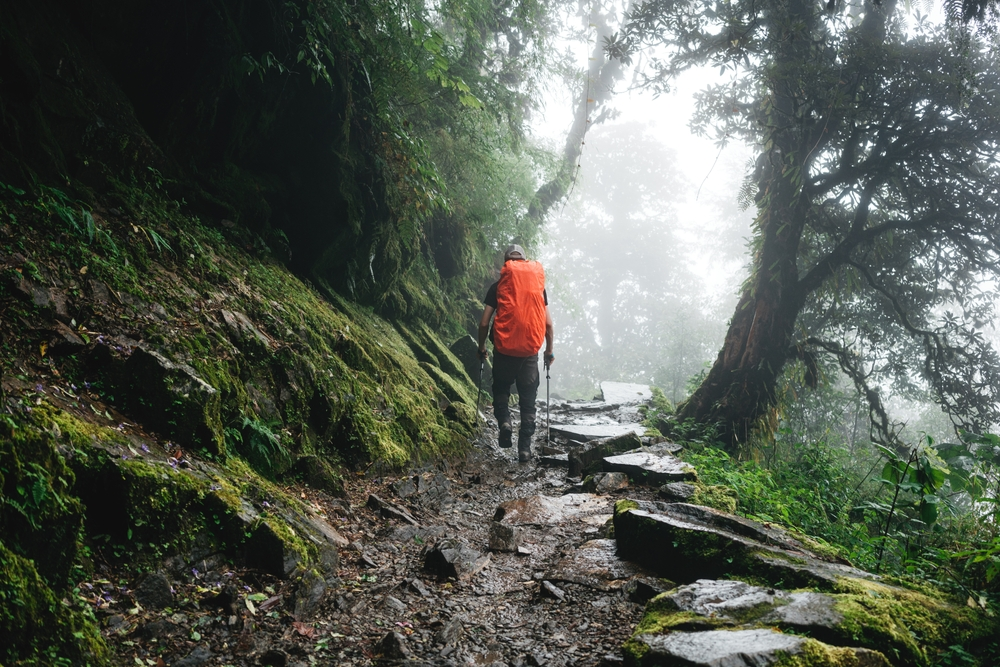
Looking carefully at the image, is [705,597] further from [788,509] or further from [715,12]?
[715,12]

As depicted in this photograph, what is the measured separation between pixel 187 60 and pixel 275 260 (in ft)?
6.53

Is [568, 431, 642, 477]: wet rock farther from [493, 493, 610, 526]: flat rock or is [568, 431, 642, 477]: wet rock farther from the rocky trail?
the rocky trail

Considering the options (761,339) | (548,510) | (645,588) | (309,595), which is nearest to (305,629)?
(309,595)

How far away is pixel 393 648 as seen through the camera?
7.78ft

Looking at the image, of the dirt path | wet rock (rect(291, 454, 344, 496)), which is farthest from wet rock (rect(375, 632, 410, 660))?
wet rock (rect(291, 454, 344, 496))

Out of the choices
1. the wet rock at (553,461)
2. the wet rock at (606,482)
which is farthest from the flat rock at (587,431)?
the wet rock at (606,482)

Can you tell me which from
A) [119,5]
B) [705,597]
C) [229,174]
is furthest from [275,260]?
[705,597]

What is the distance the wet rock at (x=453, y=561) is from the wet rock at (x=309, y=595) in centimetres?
70

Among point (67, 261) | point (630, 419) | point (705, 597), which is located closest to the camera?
point (705, 597)

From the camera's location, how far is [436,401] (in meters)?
6.64

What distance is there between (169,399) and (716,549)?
3.21 metres

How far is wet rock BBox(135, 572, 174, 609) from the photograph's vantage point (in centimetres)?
213

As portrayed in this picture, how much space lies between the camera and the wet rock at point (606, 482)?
502 cm

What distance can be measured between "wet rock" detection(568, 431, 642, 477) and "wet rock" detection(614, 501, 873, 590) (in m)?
2.00
